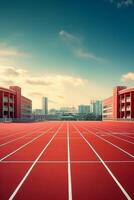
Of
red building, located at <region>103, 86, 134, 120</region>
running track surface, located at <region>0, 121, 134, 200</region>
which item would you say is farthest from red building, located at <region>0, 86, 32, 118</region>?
running track surface, located at <region>0, 121, 134, 200</region>

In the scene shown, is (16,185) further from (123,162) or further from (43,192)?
(123,162)

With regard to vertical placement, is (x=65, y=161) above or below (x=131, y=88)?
below

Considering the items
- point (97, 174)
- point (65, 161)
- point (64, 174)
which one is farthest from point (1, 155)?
point (97, 174)

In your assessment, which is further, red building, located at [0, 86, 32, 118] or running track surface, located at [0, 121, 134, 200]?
red building, located at [0, 86, 32, 118]

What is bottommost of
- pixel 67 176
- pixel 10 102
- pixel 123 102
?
→ pixel 67 176

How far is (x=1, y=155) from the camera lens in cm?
1005

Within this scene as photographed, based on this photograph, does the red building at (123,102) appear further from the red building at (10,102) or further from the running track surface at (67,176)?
the running track surface at (67,176)

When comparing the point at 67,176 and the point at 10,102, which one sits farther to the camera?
the point at 10,102

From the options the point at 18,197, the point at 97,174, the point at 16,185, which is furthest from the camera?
the point at 97,174

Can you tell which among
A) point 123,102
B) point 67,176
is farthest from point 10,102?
point 67,176

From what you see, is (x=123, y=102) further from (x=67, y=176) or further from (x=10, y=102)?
(x=67, y=176)

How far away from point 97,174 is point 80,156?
2.86 m

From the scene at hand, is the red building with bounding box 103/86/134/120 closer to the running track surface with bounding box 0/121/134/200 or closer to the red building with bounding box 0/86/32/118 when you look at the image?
the red building with bounding box 0/86/32/118

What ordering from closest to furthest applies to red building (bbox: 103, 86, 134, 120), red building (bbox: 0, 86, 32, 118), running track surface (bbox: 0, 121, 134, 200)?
running track surface (bbox: 0, 121, 134, 200)
red building (bbox: 0, 86, 32, 118)
red building (bbox: 103, 86, 134, 120)
